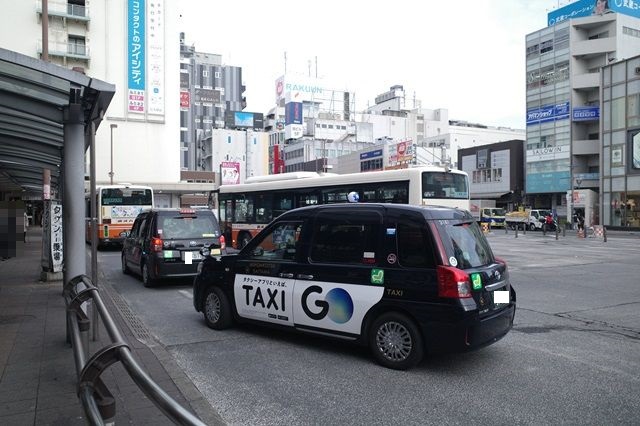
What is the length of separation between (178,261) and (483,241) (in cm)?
745

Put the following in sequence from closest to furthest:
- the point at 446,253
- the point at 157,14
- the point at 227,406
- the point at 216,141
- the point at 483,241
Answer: the point at 227,406, the point at 446,253, the point at 483,241, the point at 157,14, the point at 216,141

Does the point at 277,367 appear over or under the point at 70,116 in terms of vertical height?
under

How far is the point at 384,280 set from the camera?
598 cm

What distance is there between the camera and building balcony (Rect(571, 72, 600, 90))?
56031 mm

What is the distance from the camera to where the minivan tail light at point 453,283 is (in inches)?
217

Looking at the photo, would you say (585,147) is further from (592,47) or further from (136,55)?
(136,55)

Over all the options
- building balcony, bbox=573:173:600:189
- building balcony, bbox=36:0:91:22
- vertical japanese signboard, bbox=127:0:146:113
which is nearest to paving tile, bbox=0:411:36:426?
building balcony, bbox=573:173:600:189

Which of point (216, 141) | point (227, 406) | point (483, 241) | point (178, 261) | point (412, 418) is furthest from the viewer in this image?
point (216, 141)

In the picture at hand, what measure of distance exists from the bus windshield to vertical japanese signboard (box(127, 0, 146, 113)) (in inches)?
1611

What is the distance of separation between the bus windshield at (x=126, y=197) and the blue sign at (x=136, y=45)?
41464 mm

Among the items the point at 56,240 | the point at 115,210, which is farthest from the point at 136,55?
the point at 56,240

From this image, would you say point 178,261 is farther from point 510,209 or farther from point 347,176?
point 510,209

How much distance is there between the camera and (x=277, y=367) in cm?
597

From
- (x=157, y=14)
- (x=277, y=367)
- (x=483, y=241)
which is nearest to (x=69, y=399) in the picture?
(x=277, y=367)
